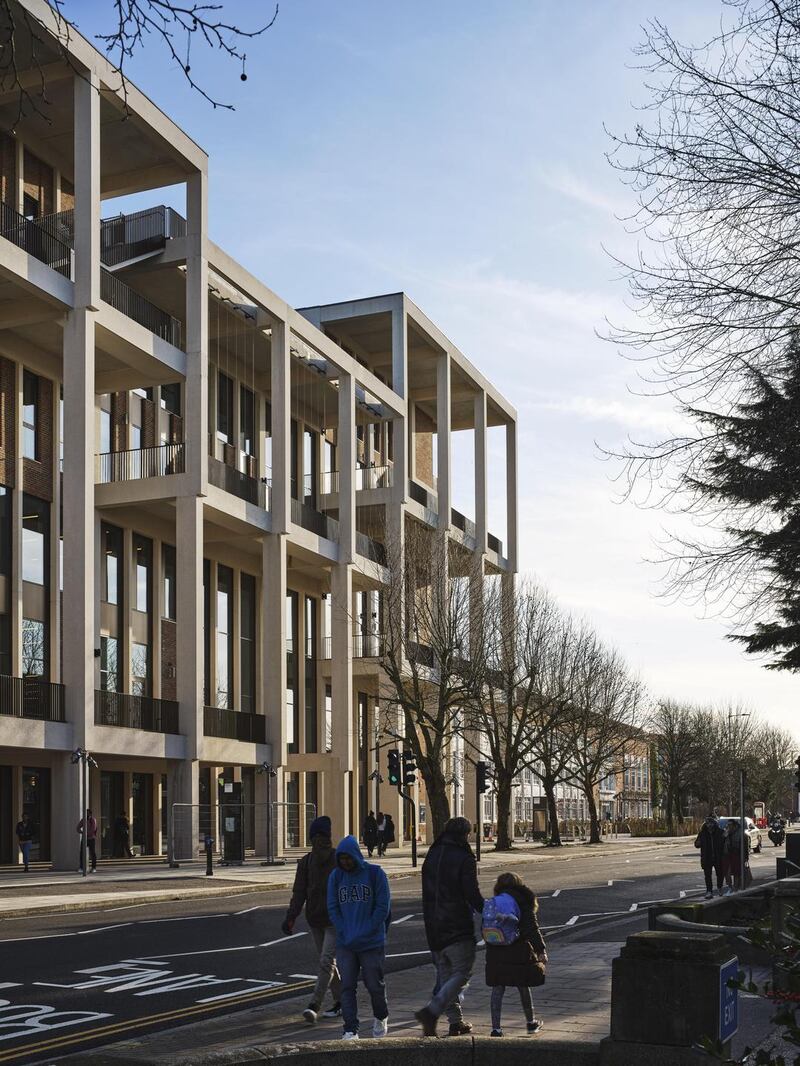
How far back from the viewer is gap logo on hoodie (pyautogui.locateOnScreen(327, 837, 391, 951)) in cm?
980

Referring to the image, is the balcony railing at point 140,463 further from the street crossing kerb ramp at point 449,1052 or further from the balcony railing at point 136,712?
the street crossing kerb ramp at point 449,1052

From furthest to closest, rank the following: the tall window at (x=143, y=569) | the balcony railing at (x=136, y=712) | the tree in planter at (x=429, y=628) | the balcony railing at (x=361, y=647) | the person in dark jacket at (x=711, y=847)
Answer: the balcony railing at (x=361, y=647) → the tree in planter at (x=429, y=628) → the tall window at (x=143, y=569) → the balcony railing at (x=136, y=712) → the person in dark jacket at (x=711, y=847)

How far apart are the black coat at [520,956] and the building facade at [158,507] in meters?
21.2

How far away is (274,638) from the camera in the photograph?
43.7 meters

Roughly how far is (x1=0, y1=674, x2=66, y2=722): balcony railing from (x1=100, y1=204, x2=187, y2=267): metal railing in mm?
13043

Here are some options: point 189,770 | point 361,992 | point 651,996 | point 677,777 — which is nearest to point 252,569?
point 189,770

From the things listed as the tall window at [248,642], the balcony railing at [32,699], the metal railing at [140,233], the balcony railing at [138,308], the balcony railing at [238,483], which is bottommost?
the balcony railing at [32,699]

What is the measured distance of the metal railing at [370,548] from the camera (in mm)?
51344

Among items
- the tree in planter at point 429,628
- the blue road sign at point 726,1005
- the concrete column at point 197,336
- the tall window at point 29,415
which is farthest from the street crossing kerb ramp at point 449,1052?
the tree in planter at point 429,628

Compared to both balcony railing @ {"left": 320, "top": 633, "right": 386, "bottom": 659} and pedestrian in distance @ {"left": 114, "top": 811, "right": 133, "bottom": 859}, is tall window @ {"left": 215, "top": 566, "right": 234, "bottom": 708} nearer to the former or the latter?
pedestrian in distance @ {"left": 114, "top": 811, "right": 133, "bottom": 859}

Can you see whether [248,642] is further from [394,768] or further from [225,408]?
[394,768]

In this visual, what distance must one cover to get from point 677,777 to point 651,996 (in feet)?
280

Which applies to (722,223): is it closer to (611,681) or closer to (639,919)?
(639,919)

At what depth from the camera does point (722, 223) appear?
10.7 meters
